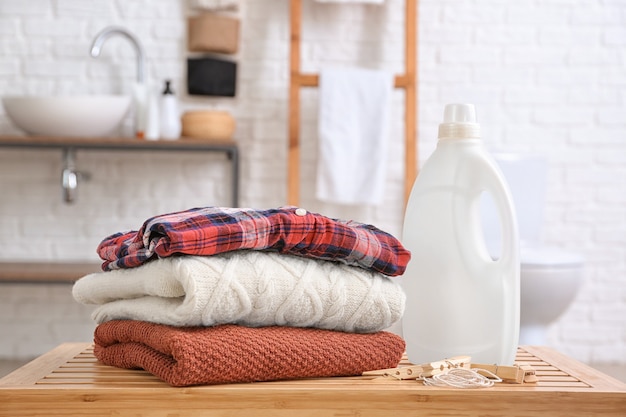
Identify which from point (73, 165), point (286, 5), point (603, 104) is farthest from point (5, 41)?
point (603, 104)

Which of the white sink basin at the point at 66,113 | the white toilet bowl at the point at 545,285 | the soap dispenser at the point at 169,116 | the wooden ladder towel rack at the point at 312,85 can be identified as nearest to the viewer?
the white toilet bowl at the point at 545,285

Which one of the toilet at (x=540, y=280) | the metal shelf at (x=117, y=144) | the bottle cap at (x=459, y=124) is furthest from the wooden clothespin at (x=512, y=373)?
the metal shelf at (x=117, y=144)

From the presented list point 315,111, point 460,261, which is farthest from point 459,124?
point 315,111

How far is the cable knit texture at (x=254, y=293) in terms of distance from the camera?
781 mm

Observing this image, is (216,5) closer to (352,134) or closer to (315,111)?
(315,111)

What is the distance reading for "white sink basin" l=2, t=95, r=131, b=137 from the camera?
9.10ft

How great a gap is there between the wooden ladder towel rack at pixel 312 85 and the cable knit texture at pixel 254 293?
2110 millimetres

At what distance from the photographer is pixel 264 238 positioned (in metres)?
0.82

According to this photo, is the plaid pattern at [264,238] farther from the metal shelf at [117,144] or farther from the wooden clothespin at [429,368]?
the metal shelf at [117,144]

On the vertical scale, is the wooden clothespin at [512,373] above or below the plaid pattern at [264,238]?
below

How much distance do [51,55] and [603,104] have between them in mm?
2110

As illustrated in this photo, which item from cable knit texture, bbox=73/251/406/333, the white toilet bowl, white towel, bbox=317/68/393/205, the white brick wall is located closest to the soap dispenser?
the white brick wall

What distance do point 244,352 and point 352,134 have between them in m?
2.25

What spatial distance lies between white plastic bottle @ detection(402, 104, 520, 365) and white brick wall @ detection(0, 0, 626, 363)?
2.24m
